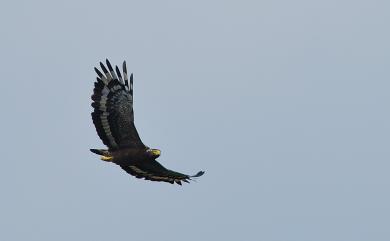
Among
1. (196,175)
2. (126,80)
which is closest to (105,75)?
(126,80)

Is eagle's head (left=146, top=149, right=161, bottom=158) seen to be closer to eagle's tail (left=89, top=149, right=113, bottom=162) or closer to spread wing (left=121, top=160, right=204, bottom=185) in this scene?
spread wing (left=121, top=160, right=204, bottom=185)

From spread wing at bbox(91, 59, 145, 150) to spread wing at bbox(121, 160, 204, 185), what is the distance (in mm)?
861

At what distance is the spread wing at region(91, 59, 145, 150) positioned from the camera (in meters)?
68.5

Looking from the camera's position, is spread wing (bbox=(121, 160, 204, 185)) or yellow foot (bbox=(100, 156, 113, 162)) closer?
yellow foot (bbox=(100, 156, 113, 162))

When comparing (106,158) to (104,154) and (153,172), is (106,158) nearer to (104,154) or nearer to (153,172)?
(104,154)

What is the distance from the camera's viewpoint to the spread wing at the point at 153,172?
69.1 meters

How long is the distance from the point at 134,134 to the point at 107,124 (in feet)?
3.52

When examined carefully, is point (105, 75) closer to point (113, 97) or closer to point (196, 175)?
point (113, 97)

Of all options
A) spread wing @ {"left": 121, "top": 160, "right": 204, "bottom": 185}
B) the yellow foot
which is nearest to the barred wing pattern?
spread wing @ {"left": 121, "top": 160, "right": 204, "bottom": 185}

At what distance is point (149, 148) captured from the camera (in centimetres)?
6881

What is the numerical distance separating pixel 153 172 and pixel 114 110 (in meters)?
2.89

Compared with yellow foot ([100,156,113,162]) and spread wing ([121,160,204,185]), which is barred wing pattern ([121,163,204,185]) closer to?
spread wing ([121,160,204,185])

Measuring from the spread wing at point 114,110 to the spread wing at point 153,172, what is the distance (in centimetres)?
86

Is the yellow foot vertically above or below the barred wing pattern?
below
